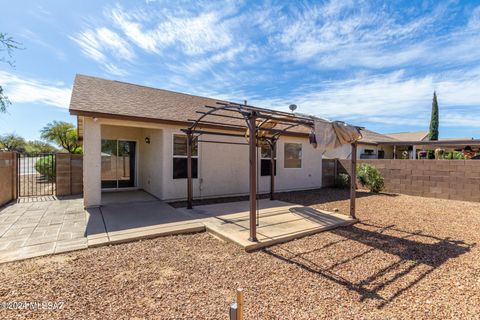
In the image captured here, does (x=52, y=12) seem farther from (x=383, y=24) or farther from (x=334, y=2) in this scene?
(x=383, y=24)

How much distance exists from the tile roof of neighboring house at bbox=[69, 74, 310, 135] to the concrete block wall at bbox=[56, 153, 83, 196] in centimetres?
301

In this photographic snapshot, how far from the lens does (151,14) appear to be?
7879 millimetres

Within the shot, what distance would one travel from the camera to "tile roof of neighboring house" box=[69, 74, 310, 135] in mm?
7102

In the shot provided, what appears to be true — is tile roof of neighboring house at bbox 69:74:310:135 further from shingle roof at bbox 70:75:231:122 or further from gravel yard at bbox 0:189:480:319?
gravel yard at bbox 0:189:480:319

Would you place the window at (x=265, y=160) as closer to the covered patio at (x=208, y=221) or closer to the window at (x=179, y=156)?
the covered patio at (x=208, y=221)

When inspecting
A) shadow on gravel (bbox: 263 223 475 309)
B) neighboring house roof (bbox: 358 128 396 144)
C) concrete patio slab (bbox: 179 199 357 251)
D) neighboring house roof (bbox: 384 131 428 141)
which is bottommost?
shadow on gravel (bbox: 263 223 475 309)

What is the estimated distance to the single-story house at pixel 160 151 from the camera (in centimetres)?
721

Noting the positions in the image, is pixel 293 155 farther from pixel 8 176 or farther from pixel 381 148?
pixel 381 148

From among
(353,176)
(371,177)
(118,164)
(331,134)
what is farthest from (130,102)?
(371,177)

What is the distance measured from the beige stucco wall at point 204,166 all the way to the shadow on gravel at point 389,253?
5.03 m

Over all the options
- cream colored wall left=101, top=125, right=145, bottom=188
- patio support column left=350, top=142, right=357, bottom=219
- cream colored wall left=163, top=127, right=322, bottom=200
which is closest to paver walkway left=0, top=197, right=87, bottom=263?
cream colored wall left=163, top=127, right=322, bottom=200

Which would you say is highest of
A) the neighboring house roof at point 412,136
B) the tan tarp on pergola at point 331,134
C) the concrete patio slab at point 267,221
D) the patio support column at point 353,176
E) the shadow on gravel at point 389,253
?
the neighboring house roof at point 412,136

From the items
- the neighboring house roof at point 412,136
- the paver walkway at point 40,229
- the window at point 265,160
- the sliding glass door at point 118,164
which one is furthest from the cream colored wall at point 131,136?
the neighboring house roof at point 412,136

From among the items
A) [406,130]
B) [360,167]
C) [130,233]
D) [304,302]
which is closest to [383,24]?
[360,167]
